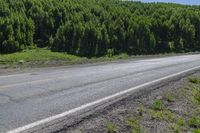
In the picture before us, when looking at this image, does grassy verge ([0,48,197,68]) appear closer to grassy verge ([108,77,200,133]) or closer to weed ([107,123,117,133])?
grassy verge ([108,77,200,133])

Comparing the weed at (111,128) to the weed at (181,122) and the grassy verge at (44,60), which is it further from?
the grassy verge at (44,60)

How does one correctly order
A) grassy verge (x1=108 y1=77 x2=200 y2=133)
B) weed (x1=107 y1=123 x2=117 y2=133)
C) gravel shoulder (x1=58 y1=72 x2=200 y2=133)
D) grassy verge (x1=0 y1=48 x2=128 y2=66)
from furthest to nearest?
grassy verge (x1=0 y1=48 x2=128 y2=66) → grassy verge (x1=108 y1=77 x2=200 y2=133) → gravel shoulder (x1=58 y1=72 x2=200 y2=133) → weed (x1=107 y1=123 x2=117 y2=133)

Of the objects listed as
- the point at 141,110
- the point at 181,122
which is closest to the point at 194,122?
the point at 181,122

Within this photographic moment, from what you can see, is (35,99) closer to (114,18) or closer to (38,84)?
(38,84)

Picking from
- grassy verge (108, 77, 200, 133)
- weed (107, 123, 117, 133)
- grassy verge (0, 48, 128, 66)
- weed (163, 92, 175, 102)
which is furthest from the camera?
grassy verge (0, 48, 128, 66)

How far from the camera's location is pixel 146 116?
9.24m

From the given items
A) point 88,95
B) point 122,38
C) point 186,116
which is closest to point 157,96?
point 88,95

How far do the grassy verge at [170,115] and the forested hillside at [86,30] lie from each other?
1869 inches

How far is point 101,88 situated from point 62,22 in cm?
6469

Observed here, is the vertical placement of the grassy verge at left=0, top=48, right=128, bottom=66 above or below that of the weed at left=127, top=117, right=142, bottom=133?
below

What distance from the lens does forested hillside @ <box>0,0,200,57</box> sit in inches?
2518

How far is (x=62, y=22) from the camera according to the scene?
7781 cm

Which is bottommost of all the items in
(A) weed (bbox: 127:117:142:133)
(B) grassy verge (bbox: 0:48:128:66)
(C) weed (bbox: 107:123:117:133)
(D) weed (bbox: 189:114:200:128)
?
(B) grassy verge (bbox: 0:48:128:66)

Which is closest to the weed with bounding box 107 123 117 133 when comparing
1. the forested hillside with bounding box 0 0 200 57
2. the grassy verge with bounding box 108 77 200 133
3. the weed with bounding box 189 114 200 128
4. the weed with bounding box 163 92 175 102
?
the grassy verge with bounding box 108 77 200 133
